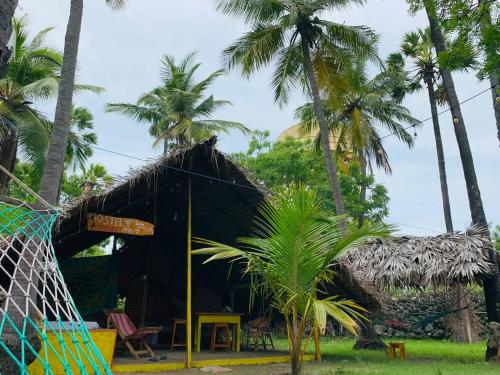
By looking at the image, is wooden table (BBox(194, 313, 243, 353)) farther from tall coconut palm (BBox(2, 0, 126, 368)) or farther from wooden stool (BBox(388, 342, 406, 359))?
tall coconut palm (BBox(2, 0, 126, 368))

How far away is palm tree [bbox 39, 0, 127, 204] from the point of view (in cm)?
626

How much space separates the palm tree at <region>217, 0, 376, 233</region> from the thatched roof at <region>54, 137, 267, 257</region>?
3245 millimetres

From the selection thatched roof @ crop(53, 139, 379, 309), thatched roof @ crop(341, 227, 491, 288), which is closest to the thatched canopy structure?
thatched roof @ crop(53, 139, 379, 309)

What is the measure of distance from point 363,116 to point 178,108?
7.22 metres

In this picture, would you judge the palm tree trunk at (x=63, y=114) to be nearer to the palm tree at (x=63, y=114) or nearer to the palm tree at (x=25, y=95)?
the palm tree at (x=63, y=114)

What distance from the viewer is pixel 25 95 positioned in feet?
43.3

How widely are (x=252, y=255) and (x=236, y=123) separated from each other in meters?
15.0

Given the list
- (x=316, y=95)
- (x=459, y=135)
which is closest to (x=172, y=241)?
(x=316, y=95)

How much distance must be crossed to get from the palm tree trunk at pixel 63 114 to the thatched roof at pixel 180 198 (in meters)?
0.51

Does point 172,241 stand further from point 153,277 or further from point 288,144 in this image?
point 288,144

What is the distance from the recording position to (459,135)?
10211 millimetres

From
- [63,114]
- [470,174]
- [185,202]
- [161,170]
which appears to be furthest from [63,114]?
[470,174]

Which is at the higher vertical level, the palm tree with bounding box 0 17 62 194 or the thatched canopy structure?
the palm tree with bounding box 0 17 62 194

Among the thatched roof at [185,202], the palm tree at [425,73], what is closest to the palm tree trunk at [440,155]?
the palm tree at [425,73]
